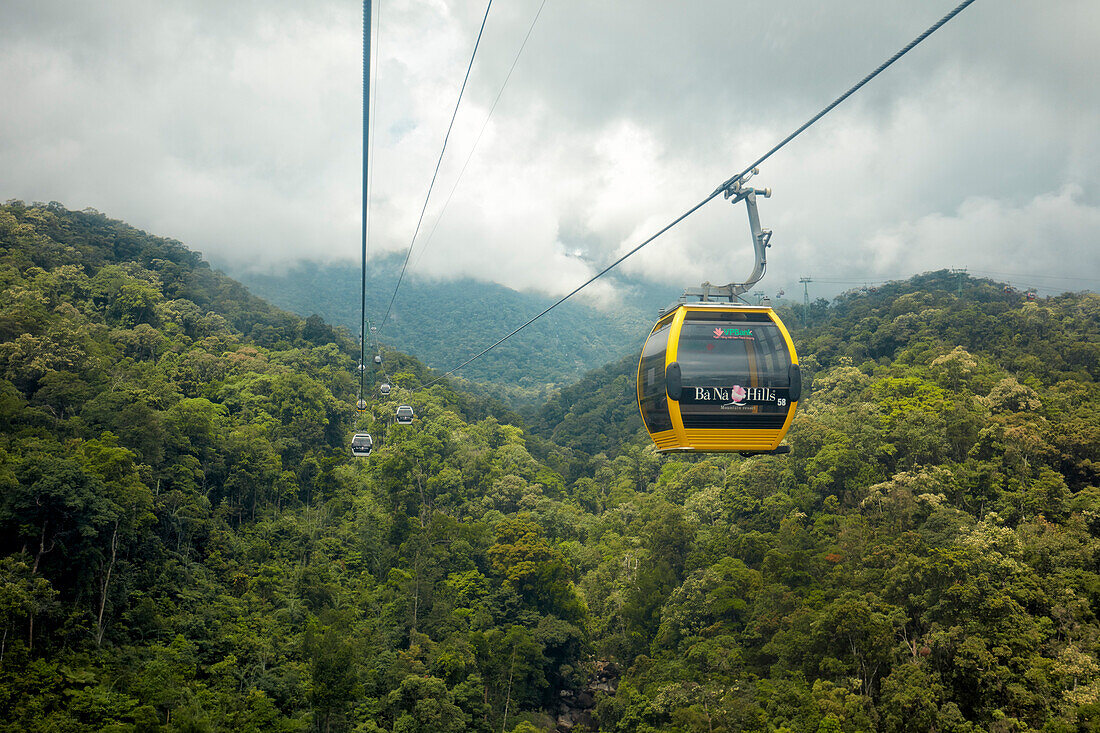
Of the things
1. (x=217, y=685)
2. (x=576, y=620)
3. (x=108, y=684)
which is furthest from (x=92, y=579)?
(x=576, y=620)

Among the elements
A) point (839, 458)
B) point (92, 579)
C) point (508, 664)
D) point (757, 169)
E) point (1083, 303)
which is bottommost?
point (508, 664)

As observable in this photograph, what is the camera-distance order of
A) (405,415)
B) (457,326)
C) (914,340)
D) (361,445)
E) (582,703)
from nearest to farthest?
(361,445)
(405,415)
(582,703)
(914,340)
(457,326)

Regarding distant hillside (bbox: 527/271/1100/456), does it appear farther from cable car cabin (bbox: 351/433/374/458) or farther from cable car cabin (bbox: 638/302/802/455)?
cable car cabin (bbox: 638/302/802/455)

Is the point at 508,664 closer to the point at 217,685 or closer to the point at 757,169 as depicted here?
the point at 217,685

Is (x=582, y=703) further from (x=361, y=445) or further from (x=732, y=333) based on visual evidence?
(x=732, y=333)

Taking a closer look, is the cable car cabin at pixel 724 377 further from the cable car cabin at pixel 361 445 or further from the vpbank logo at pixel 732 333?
the cable car cabin at pixel 361 445

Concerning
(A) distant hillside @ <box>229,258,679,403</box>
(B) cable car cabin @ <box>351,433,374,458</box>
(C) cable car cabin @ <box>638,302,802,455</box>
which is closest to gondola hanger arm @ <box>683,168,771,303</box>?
(C) cable car cabin @ <box>638,302,802,455</box>

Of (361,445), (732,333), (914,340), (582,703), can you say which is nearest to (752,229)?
(732,333)

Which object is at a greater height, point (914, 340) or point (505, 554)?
point (914, 340)
